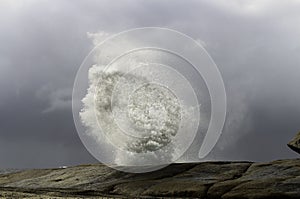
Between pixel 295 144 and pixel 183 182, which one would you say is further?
pixel 183 182

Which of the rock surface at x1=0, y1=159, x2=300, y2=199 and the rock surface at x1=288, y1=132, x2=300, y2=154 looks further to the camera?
the rock surface at x1=288, y1=132, x2=300, y2=154

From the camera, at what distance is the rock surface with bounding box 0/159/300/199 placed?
4122cm

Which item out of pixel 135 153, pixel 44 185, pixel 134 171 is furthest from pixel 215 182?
pixel 44 185

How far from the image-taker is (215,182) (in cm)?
4616

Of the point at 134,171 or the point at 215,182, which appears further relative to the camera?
the point at 134,171

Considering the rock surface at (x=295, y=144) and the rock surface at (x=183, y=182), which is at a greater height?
the rock surface at (x=295, y=144)

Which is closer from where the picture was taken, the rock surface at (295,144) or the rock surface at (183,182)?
the rock surface at (183,182)

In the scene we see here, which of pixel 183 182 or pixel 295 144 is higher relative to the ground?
pixel 295 144

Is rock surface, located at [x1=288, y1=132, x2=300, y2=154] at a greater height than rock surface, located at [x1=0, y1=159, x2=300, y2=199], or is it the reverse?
rock surface, located at [x1=288, y1=132, x2=300, y2=154]

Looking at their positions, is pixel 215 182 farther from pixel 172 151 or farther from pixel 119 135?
pixel 119 135

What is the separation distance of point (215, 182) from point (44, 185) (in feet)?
87.0

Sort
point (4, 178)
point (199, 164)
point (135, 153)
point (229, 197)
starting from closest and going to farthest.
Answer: point (229, 197)
point (135, 153)
point (199, 164)
point (4, 178)

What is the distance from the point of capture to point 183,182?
4794 cm

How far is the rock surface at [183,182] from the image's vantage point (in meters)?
41.2
